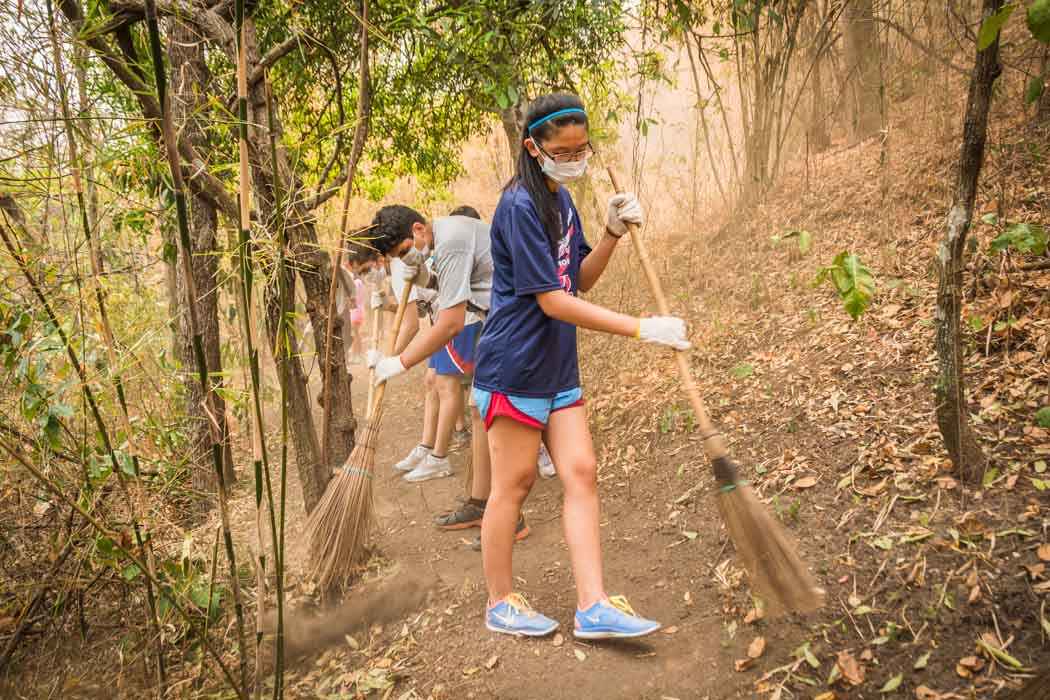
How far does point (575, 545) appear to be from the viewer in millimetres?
2291

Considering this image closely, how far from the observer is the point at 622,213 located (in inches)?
95.6

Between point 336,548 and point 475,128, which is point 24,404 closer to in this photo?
point 336,548

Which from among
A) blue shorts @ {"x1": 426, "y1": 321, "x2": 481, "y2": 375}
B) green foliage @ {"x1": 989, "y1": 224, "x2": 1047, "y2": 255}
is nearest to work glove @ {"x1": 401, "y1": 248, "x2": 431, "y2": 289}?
blue shorts @ {"x1": 426, "y1": 321, "x2": 481, "y2": 375}

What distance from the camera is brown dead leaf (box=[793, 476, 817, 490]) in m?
2.72

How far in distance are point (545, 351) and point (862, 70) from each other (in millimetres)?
5132

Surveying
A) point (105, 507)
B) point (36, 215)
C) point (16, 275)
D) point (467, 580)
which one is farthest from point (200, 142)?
point (467, 580)

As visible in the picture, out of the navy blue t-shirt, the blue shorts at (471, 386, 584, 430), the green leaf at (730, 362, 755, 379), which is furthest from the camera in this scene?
the green leaf at (730, 362, 755, 379)

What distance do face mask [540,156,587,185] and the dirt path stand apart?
5.17 ft

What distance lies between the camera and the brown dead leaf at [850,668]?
195 centimetres

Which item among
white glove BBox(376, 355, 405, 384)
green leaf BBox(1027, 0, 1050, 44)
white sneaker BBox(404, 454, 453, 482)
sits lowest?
white sneaker BBox(404, 454, 453, 482)

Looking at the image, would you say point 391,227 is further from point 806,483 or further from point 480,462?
point 806,483

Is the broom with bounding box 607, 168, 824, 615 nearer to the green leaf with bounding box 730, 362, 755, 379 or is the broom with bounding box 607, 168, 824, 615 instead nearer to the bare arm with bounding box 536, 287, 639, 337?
the bare arm with bounding box 536, 287, 639, 337

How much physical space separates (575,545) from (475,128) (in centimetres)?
509

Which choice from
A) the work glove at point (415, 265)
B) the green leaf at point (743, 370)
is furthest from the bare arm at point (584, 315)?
the green leaf at point (743, 370)
